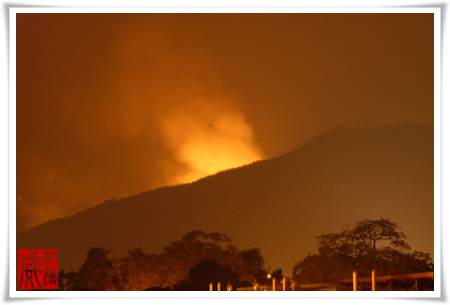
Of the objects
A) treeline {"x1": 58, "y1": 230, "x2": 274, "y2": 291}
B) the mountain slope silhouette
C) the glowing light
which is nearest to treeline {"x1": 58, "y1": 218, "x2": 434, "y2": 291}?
treeline {"x1": 58, "y1": 230, "x2": 274, "y2": 291}

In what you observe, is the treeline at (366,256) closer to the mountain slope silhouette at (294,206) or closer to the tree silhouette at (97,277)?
the mountain slope silhouette at (294,206)

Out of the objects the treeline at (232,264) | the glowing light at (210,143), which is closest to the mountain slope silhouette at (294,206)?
the treeline at (232,264)

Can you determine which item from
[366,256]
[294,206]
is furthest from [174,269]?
[366,256]

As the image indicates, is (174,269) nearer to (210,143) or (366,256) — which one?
(210,143)

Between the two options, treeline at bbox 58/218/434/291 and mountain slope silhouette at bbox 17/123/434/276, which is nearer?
treeline at bbox 58/218/434/291

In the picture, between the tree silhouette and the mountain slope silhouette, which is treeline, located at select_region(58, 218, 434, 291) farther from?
the mountain slope silhouette
